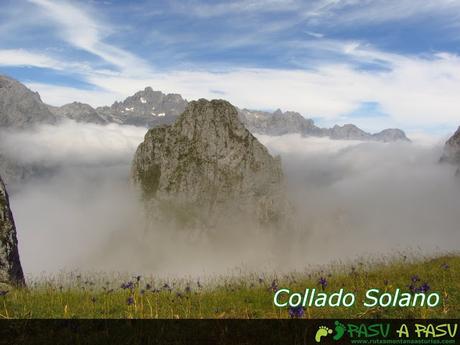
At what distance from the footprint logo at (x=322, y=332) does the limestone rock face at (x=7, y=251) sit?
41.5 ft

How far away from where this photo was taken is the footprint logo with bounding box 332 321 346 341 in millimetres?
6797

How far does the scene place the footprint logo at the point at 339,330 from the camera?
6.80m

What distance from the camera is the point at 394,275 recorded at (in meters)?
13.9

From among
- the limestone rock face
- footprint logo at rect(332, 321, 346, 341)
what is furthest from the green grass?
the limestone rock face

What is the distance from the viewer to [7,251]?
16.7m

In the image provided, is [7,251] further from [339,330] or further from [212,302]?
[339,330]

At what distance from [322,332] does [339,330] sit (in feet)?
1.09

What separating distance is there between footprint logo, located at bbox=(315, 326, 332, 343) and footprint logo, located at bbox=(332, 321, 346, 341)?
11 cm

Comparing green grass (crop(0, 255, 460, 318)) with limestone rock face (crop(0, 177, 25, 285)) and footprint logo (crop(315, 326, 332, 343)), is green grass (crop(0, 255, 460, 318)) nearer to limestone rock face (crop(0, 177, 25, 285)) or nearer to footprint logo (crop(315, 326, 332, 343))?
footprint logo (crop(315, 326, 332, 343))

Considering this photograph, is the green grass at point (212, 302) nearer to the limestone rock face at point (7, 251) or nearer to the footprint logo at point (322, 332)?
the footprint logo at point (322, 332)

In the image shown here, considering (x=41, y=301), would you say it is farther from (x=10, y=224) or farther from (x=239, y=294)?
(x=10, y=224)

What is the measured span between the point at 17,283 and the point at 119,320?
378 inches

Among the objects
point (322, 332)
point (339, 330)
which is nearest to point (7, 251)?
point (322, 332)

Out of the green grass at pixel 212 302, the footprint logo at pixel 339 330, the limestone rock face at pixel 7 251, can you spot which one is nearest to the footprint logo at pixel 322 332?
the footprint logo at pixel 339 330
